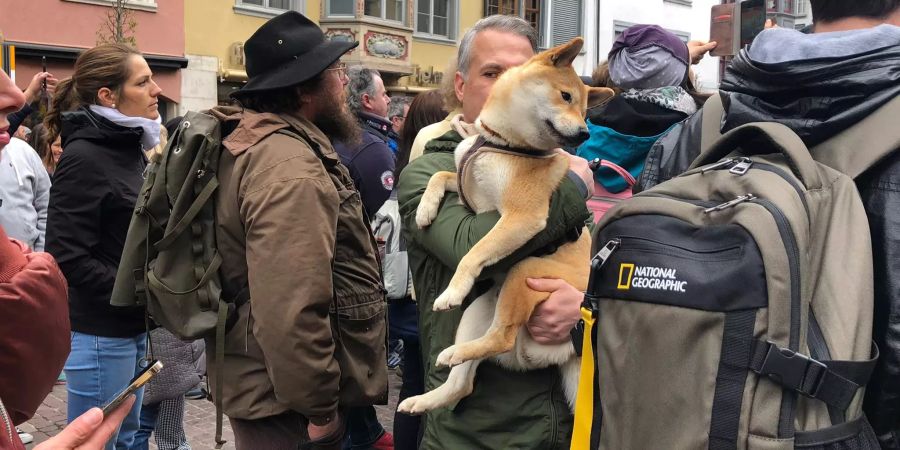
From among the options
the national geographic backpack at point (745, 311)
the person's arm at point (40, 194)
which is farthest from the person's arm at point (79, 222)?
the national geographic backpack at point (745, 311)

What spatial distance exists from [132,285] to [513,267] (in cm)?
164

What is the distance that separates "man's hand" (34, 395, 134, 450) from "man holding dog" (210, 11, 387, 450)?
962 millimetres

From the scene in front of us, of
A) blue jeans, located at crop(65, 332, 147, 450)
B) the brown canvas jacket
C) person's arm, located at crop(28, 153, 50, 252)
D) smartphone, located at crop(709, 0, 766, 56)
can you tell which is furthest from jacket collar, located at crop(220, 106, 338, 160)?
person's arm, located at crop(28, 153, 50, 252)

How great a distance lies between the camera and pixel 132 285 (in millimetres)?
3105

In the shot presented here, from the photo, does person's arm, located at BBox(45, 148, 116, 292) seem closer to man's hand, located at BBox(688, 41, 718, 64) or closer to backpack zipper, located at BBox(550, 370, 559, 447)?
backpack zipper, located at BBox(550, 370, 559, 447)

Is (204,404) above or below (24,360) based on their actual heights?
below

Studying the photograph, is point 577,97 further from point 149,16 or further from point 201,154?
point 149,16

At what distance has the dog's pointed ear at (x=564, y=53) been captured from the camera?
2.30 m

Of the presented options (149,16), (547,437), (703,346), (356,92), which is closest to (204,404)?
(356,92)

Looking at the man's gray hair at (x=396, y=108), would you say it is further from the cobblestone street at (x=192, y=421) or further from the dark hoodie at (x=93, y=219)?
the dark hoodie at (x=93, y=219)

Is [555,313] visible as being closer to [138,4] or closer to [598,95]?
[598,95]

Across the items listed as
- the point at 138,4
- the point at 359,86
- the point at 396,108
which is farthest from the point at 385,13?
the point at 359,86

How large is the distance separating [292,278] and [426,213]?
0.55 metres

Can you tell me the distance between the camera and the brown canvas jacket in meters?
2.66
